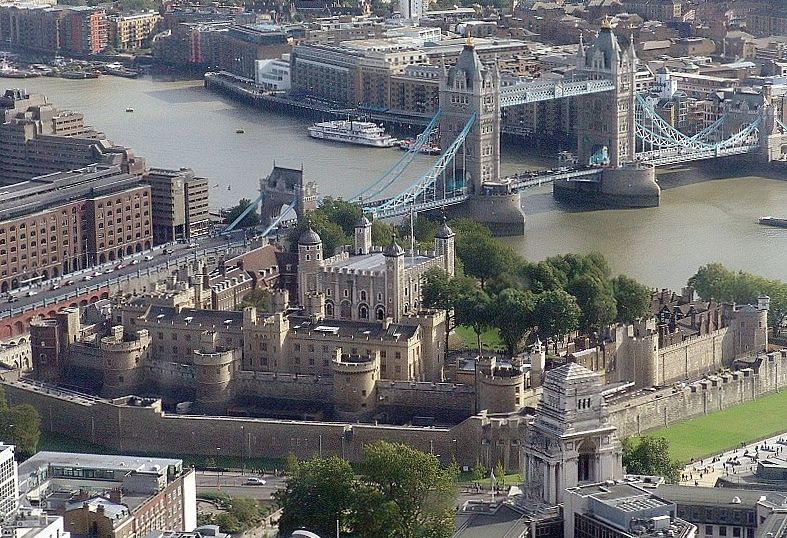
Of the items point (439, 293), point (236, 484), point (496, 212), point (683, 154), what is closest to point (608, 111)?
point (683, 154)

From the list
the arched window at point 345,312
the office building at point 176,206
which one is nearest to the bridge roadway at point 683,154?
the office building at point 176,206

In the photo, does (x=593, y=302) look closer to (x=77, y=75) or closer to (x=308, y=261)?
(x=308, y=261)

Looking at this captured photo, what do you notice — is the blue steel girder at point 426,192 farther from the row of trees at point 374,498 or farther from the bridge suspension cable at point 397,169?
the row of trees at point 374,498

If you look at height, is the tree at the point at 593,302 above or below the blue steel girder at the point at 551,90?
below

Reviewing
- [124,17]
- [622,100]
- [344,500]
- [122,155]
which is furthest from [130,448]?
[124,17]

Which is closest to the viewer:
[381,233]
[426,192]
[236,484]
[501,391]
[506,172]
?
[236,484]

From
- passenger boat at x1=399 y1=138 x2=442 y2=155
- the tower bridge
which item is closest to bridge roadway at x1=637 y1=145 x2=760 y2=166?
the tower bridge
